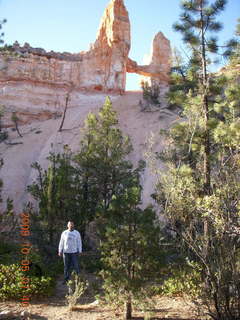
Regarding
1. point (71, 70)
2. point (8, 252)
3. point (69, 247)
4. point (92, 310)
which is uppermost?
point (71, 70)

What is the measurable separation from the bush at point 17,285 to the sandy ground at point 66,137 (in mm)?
11223

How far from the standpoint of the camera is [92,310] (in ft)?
24.1

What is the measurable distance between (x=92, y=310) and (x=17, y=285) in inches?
74.0

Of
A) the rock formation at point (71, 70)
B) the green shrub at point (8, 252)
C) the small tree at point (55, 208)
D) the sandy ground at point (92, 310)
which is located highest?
the rock formation at point (71, 70)

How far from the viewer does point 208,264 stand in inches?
238

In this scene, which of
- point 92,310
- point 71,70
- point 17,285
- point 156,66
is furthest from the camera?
point 156,66

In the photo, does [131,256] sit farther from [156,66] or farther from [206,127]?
[156,66]

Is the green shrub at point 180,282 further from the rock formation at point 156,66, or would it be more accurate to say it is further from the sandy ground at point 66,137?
the rock formation at point 156,66

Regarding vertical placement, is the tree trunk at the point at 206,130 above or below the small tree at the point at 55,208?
above

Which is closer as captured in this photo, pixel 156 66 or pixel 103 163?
pixel 103 163

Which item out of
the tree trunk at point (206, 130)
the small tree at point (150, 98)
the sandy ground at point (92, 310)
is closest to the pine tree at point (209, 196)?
the tree trunk at point (206, 130)

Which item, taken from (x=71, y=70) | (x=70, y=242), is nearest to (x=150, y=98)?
(x=71, y=70)

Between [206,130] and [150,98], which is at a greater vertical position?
[150,98]

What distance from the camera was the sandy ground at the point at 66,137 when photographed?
70.8ft
